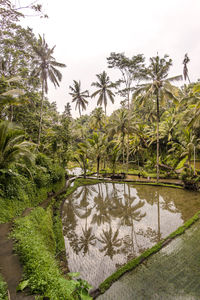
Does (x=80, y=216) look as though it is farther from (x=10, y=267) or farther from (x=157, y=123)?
(x=157, y=123)

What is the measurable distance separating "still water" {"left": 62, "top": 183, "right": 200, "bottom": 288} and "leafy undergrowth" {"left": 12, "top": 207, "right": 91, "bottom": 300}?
0.94 meters

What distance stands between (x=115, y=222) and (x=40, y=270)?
202 inches

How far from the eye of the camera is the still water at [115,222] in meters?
5.48

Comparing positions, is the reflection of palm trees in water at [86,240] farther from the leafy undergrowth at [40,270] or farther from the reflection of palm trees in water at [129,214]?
the reflection of palm trees in water at [129,214]

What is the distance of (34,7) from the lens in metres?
4.32

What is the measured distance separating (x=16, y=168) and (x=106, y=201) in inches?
242

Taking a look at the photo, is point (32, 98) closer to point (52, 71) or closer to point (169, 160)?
point (52, 71)

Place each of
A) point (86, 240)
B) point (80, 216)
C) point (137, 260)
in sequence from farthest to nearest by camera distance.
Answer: point (80, 216) → point (86, 240) → point (137, 260)

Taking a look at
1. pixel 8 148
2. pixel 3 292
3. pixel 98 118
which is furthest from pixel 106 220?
pixel 98 118

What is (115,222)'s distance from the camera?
8211mm

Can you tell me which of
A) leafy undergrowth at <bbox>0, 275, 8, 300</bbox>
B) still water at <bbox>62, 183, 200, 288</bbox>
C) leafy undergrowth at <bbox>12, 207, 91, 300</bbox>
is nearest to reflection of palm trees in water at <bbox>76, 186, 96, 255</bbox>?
still water at <bbox>62, 183, 200, 288</bbox>

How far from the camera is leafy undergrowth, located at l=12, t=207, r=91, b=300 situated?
10.3ft

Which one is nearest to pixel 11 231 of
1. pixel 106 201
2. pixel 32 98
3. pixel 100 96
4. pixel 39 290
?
pixel 39 290

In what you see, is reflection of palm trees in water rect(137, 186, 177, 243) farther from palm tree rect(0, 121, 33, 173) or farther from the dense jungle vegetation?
palm tree rect(0, 121, 33, 173)
